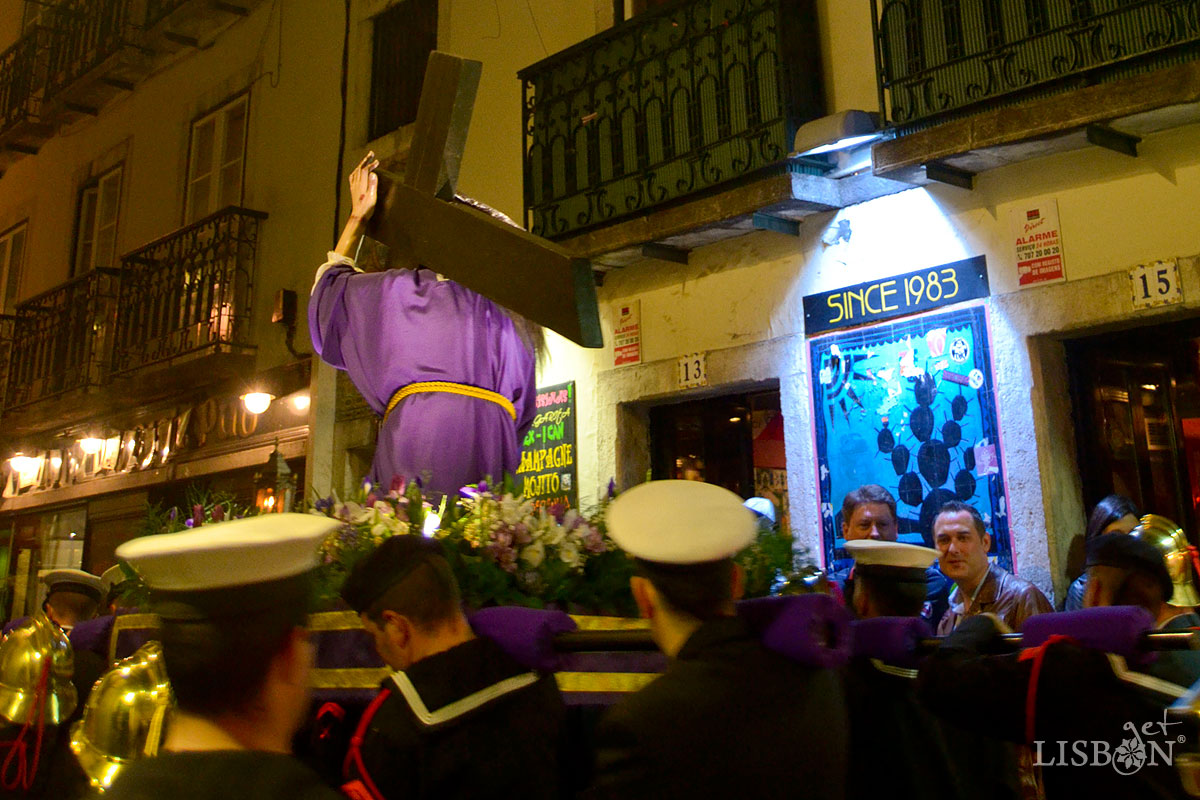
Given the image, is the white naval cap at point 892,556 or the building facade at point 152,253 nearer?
the white naval cap at point 892,556

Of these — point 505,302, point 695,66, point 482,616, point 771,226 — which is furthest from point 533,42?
point 482,616

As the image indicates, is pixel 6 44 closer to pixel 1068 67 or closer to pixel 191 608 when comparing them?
pixel 1068 67

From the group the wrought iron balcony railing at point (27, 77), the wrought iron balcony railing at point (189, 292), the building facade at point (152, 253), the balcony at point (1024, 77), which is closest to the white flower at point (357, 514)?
the balcony at point (1024, 77)

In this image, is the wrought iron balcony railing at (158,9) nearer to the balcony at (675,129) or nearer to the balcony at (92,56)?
the balcony at (92,56)

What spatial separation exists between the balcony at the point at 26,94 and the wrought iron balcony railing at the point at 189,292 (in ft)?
15.1

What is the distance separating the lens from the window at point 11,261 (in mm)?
17234

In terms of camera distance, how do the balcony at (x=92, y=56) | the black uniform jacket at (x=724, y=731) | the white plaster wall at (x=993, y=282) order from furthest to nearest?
the balcony at (x=92, y=56)
the white plaster wall at (x=993, y=282)
the black uniform jacket at (x=724, y=731)

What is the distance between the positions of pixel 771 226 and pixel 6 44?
54.1 ft

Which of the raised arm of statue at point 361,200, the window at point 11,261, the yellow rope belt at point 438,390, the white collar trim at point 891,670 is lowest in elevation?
the white collar trim at point 891,670

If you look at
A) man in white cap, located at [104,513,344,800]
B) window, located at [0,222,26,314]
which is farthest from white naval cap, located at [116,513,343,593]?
window, located at [0,222,26,314]

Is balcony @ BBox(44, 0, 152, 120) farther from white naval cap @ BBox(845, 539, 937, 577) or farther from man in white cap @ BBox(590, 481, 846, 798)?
man in white cap @ BBox(590, 481, 846, 798)

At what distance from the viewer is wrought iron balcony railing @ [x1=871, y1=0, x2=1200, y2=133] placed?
5.77 meters

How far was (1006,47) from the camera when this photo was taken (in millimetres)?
6344

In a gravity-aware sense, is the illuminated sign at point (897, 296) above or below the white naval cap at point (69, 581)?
above
